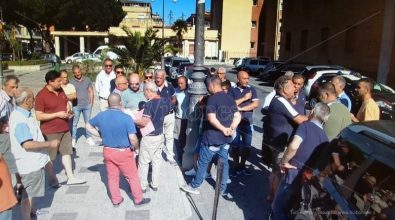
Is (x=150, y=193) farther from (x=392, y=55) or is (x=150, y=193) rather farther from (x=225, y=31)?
(x=225, y=31)

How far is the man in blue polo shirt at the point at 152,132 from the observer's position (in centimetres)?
527

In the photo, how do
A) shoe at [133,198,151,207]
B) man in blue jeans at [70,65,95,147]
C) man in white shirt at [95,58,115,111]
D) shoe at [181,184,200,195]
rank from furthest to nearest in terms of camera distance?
man in white shirt at [95,58,115,111] < man in blue jeans at [70,65,95,147] < shoe at [181,184,200,195] < shoe at [133,198,151,207]

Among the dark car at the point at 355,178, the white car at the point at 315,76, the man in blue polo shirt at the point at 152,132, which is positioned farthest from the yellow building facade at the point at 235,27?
the dark car at the point at 355,178

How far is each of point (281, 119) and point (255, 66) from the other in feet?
99.6

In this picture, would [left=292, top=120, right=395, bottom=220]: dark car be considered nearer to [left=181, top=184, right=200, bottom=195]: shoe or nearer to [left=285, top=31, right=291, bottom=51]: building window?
[left=181, top=184, right=200, bottom=195]: shoe

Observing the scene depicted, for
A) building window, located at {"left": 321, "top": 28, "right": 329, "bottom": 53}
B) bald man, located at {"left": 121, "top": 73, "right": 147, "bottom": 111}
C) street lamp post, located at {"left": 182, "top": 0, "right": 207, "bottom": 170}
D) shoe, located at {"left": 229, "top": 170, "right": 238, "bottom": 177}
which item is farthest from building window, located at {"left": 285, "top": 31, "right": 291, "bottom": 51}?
bald man, located at {"left": 121, "top": 73, "right": 147, "bottom": 111}

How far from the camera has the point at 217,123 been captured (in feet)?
16.5

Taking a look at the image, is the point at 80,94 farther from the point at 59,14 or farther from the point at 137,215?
the point at 59,14

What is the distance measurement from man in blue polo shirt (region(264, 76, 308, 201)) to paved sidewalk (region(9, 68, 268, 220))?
58 cm

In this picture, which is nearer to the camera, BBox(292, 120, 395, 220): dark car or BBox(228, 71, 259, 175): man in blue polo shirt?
BBox(292, 120, 395, 220): dark car

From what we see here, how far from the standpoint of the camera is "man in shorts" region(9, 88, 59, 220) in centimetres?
414

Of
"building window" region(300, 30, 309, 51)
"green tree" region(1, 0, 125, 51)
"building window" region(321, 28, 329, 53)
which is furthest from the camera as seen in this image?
"green tree" region(1, 0, 125, 51)

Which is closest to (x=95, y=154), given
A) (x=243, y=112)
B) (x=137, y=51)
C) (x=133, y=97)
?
(x=133, y=97)


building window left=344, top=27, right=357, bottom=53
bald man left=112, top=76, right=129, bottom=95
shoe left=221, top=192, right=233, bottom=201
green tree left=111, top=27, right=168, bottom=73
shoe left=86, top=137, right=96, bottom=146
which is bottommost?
shoe left=221, top=192, right=233, bottom=201
